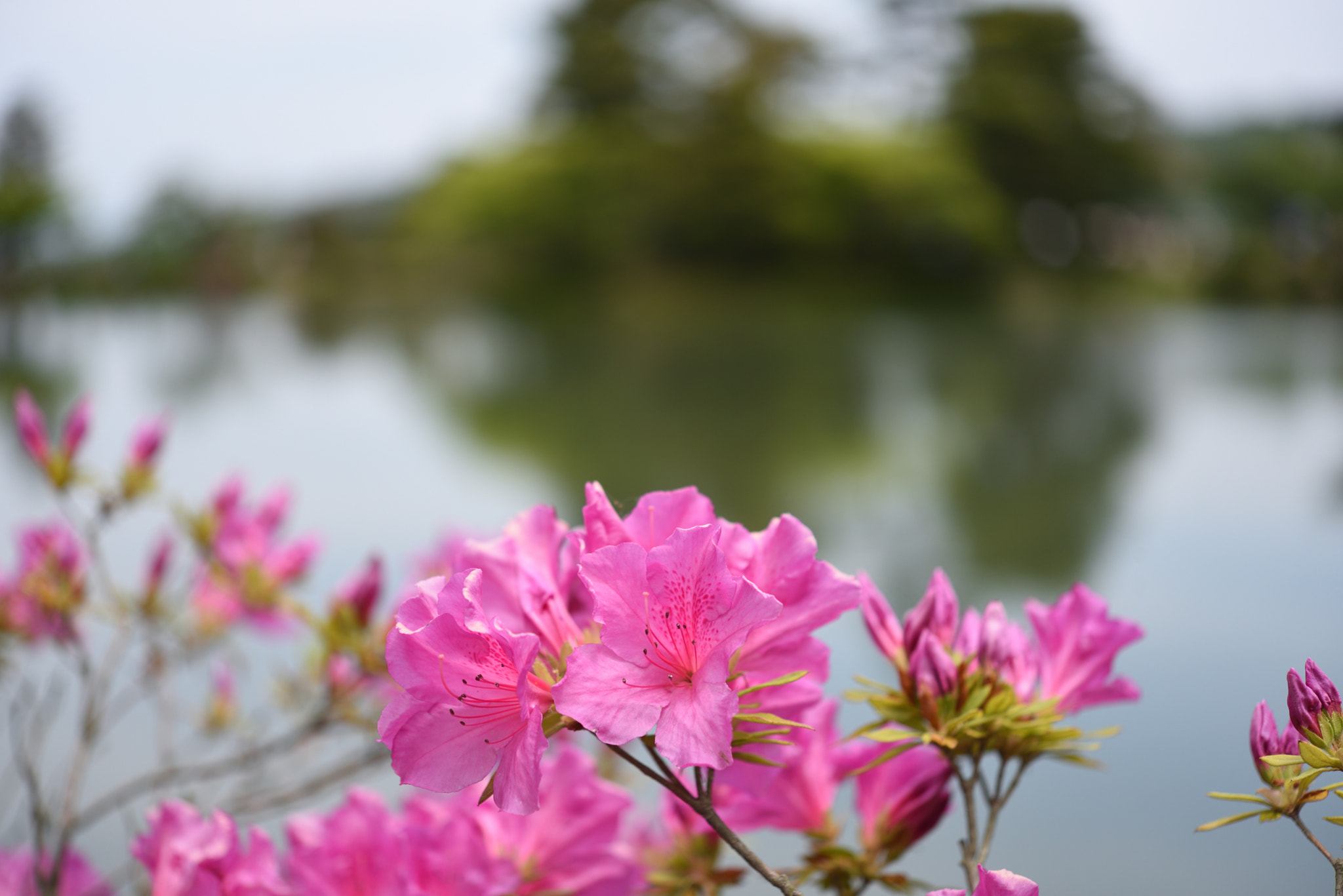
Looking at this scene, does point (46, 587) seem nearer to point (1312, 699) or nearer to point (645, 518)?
point (645, 518)

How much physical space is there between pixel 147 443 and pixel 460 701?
0.51 meters

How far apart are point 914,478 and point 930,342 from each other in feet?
3.86

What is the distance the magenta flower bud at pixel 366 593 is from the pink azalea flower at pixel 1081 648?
387mm

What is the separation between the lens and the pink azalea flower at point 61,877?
2.23 ft

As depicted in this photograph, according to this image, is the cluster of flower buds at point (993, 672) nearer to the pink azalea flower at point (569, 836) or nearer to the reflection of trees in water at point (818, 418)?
the pink azalea flower at point (569, 836)

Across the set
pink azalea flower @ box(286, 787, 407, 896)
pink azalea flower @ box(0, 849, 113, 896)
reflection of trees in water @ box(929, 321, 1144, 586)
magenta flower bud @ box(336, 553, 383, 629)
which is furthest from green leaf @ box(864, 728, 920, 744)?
reflection of trees in water @ box(929, 321, 1144, 586)

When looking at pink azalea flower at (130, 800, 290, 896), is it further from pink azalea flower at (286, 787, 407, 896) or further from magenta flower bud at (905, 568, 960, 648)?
magenta flower bud at (905, 568, 960, 648)

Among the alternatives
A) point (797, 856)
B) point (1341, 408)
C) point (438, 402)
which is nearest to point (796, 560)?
point (797, 856)

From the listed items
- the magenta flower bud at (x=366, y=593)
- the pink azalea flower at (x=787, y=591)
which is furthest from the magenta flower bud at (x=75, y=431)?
the pink azalea flower at (x=787, y=591)

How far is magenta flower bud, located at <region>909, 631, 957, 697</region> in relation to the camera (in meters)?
0.43

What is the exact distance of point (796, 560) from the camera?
38 centimetres

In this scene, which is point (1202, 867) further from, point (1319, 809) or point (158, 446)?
point (158, 446)

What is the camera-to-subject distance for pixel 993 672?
0.44 metres

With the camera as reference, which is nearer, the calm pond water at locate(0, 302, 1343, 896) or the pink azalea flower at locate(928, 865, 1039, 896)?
the pink azalea flower at locate(928, 865, 1039, 896)
